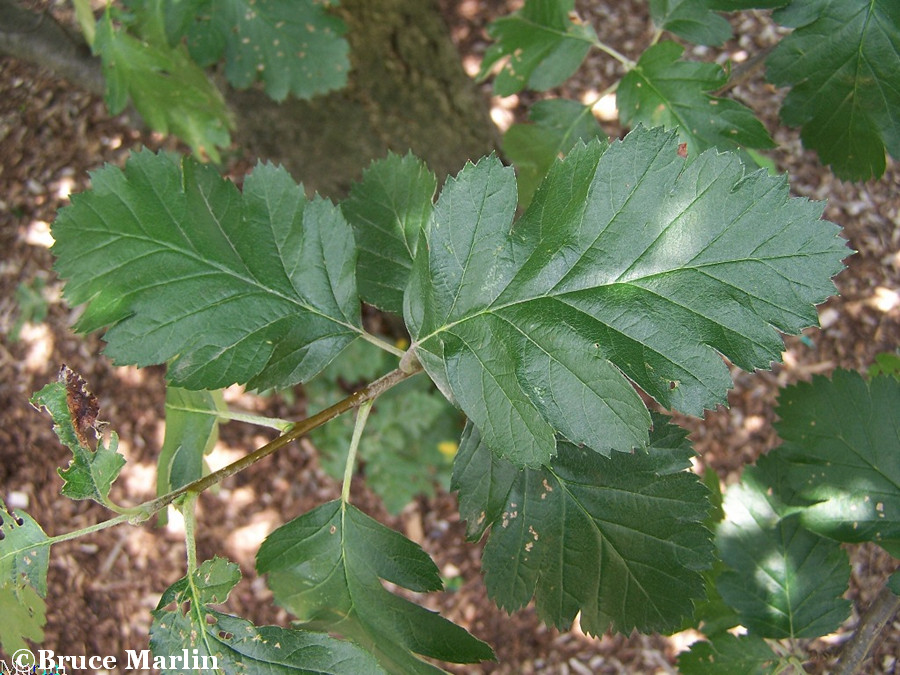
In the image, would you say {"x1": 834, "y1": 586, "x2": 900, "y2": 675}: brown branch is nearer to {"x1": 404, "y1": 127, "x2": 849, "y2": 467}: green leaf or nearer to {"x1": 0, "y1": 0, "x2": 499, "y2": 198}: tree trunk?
{"x1": 404, "y1": 127, "x2": 849, "y2": 467}: green leaf

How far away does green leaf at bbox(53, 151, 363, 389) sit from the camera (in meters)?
1.33

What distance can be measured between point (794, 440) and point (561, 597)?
2.28ft

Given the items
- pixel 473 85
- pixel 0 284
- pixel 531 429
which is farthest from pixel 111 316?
pixel 0 284

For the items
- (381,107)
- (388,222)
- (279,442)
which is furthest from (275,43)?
(279,442)

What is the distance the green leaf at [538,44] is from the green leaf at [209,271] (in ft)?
2.95

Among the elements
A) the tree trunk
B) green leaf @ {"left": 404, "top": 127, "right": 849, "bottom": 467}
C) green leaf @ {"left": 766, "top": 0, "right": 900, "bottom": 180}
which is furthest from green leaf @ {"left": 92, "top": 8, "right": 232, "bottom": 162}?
green leaf @ {"left": 766, "top": 0, "right": 900, "bottom": 180}

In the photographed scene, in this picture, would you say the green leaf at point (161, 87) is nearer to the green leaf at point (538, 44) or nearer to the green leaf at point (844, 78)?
the green leaf at point (538, 44)

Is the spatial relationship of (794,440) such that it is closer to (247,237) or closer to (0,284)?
(247,237)

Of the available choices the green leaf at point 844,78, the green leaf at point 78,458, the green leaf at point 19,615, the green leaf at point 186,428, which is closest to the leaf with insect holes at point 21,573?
the green leaf at point 19,615

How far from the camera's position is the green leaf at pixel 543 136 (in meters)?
1.94

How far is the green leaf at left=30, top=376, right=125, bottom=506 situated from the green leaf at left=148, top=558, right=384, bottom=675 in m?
0.22

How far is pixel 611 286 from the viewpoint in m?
1.11

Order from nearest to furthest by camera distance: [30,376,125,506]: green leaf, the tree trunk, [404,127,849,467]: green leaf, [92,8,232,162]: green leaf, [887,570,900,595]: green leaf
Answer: [404,127,849,467]: green leaf → [30,376,125,506]: green leaf → [887,570,900,595]: green leaf → [92,8,232,162]: green leaf → the tree trunk

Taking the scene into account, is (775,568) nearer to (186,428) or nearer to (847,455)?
(847,455)
